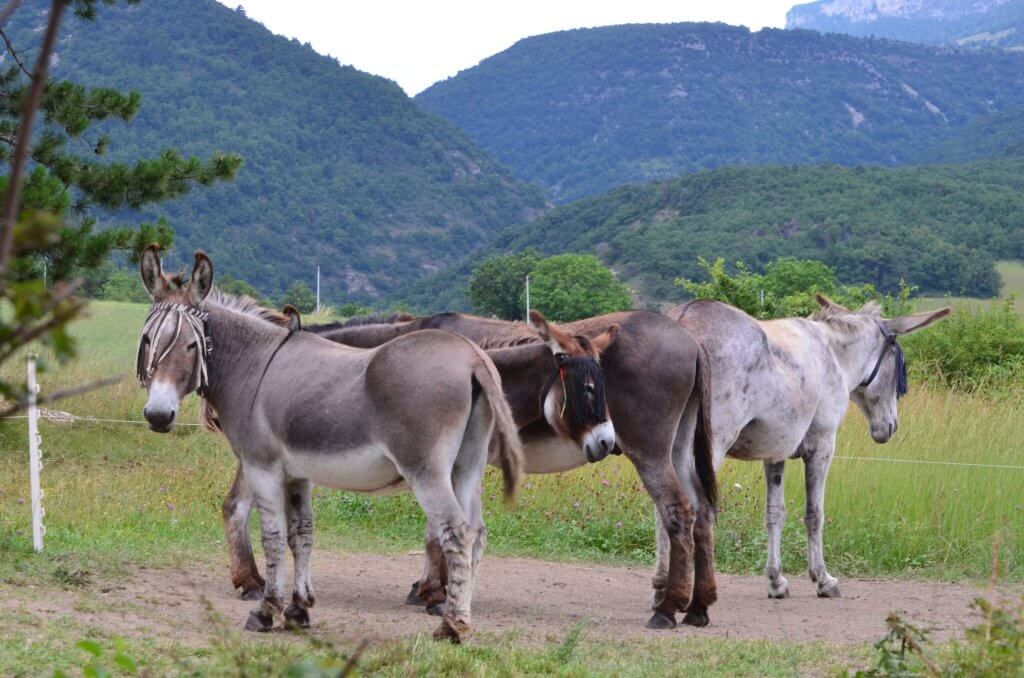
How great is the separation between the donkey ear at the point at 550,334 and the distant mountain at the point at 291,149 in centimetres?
6919

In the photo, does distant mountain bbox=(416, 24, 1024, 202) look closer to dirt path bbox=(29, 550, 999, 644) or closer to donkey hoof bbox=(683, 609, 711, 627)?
dirt path bbox=(29, 550, 999, 644)

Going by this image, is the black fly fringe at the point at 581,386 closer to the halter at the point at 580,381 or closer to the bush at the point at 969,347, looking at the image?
the halter at the point at 580,381

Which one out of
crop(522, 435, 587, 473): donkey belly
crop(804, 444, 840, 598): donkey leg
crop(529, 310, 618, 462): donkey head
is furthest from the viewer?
crop(804, 444, 840, 598): donkey leg

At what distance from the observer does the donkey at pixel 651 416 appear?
7.14 m

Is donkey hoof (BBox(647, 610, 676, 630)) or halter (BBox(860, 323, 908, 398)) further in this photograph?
halter (BBox(860, 323, 908, 398))

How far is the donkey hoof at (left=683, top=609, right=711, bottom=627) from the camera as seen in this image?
731cm

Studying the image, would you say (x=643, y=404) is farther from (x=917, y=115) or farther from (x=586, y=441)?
(x=917, y=115)

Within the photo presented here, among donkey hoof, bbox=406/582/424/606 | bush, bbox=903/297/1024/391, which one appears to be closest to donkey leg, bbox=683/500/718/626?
donkey hoof, bbox=406/582/424/606

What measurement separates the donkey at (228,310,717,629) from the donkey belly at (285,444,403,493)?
50.8 inches

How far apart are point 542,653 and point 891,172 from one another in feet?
216

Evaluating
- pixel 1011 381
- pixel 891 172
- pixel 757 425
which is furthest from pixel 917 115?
pixel 757 425

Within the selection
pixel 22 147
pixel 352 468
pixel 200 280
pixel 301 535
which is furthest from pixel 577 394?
pixel 22 147

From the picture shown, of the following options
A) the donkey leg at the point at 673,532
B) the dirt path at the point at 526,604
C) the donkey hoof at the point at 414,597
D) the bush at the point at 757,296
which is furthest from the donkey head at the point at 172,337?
the bush at the point at 757,296

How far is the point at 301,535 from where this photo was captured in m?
6.54
